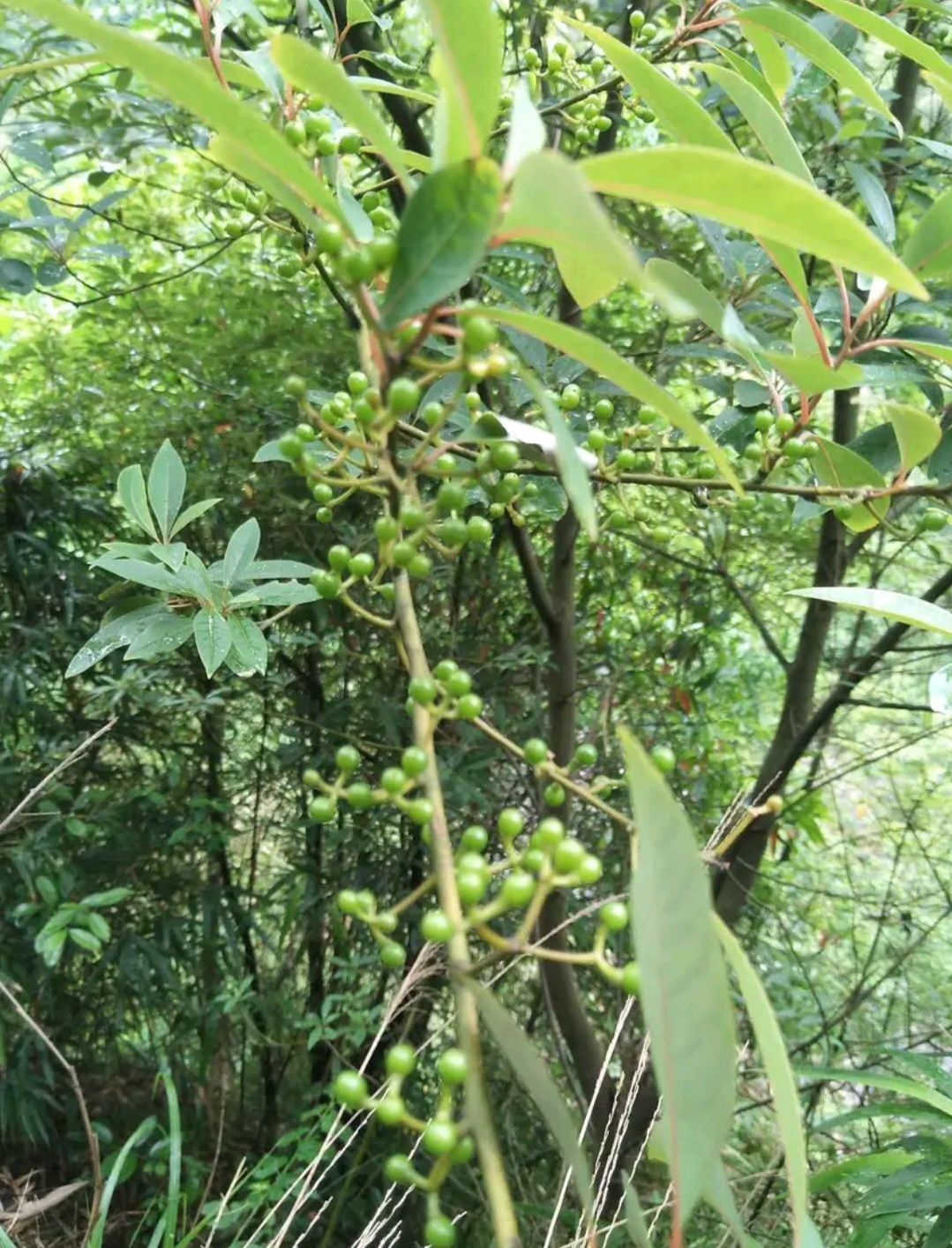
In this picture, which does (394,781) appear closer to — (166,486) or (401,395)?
(401,395)

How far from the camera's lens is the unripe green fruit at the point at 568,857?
9.0 inches

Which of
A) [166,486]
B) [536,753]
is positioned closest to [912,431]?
[536,753]

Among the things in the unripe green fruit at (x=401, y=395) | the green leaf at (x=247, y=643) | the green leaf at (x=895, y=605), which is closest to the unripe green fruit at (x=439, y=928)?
the unripe green fruit at (x=401, y=395)

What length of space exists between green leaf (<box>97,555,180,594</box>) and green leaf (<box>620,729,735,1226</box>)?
0.43 metres

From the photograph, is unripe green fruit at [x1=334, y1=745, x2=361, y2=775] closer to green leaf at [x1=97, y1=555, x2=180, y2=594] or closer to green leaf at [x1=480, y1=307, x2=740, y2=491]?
green leaf at [x1=480, y1=307, x2=740, y2=491]

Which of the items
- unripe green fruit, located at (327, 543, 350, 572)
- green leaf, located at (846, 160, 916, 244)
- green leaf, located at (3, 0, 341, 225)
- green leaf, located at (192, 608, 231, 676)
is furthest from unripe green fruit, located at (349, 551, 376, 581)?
green leaf, located at (846, 160, 916, 244)

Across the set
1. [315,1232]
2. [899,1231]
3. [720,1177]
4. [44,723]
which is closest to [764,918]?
[899,1231]

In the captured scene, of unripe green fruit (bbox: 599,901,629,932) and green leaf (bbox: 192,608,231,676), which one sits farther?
green leaf (bbox: 192,608,231,676)

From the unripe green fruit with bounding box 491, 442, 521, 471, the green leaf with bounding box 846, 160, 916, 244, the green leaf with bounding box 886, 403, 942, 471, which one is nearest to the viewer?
the unripe green fruit with bounding box 491, 442, 521, 471

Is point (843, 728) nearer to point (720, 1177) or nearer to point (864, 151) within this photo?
point (864, 151)

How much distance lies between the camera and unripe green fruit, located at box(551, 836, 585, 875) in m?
0.23

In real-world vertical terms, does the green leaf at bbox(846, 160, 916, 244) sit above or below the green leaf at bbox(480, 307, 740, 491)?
above

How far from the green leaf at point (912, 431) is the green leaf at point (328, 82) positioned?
10.2 inches

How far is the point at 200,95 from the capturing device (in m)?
0.24
